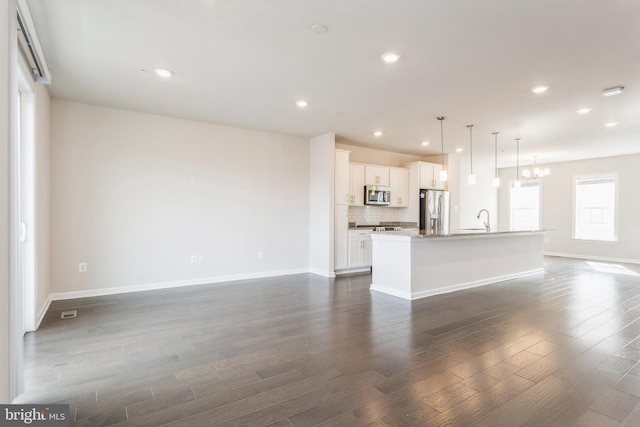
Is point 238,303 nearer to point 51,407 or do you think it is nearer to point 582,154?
point 51,407

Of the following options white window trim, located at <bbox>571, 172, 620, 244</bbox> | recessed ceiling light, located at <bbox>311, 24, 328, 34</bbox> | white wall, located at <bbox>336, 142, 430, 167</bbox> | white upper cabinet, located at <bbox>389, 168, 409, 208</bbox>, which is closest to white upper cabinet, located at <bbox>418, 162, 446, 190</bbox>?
white upper cabinet, located at <bbox>389, 168, 409, 208</bbox>

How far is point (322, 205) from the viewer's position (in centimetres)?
646

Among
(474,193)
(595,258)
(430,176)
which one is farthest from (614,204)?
(430,176)

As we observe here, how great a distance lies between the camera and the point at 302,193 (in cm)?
672

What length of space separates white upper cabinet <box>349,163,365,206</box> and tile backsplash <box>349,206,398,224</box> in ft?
0.96

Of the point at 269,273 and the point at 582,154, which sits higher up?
the point at 582,154

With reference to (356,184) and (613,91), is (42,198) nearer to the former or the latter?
(356,184)

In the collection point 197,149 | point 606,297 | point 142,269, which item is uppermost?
point 197,149

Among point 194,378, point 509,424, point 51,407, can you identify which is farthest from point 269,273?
point 509,424

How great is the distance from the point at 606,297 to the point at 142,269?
6.97 metres

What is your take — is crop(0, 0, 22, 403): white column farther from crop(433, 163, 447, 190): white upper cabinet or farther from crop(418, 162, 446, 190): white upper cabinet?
crop(433, 163, 447, 190): white upper cabinet

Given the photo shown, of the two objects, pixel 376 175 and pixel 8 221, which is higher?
pixel 376 175

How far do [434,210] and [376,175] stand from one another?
72.7 inches

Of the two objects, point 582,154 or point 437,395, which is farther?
point 582,154
